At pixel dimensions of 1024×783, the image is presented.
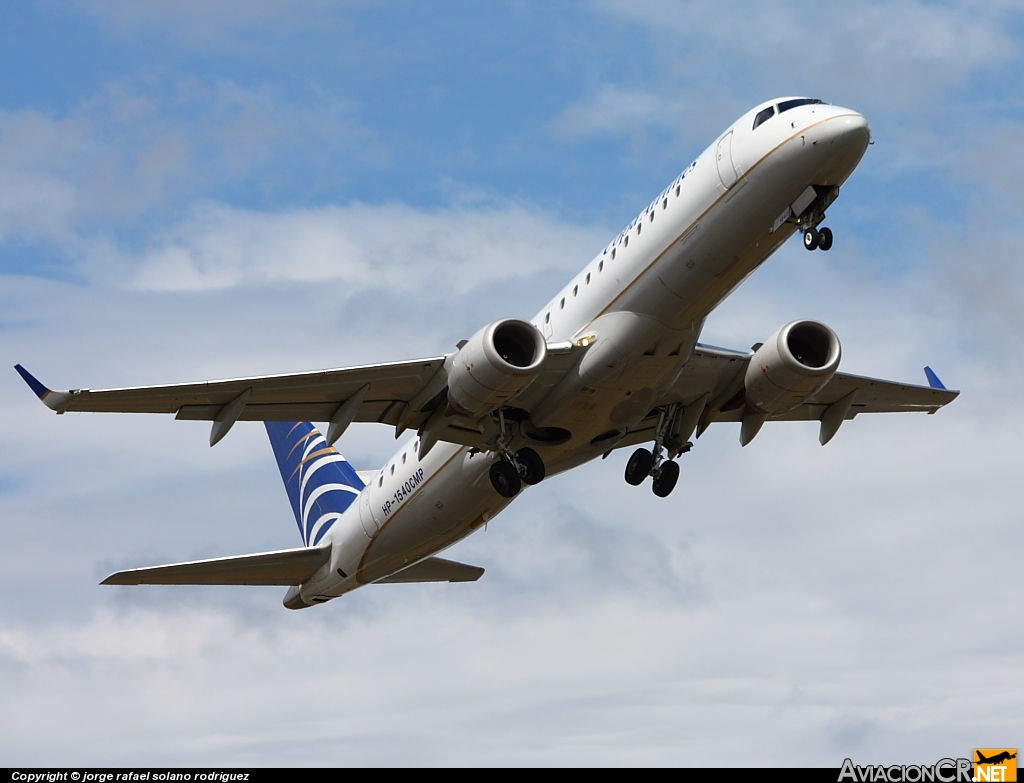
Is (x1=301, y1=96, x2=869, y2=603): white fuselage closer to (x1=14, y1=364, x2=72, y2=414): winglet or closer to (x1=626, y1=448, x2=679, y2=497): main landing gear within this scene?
(x1=626, y1=448, x2=679, y2=497): main landing gear

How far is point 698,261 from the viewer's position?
2631 cm

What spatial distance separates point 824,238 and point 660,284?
122 inches

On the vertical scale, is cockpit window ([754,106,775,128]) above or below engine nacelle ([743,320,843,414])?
above

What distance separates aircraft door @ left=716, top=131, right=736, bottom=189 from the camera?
84.9 feet

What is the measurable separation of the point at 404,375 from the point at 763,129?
856cm

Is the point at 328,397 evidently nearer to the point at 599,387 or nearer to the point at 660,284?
the point at 599,387

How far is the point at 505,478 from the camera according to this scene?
Answer: 29.8 m

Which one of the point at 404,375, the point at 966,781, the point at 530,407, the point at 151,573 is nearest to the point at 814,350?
the point at 530,407

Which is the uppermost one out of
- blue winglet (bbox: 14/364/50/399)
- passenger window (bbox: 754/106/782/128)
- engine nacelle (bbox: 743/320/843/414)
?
passenger window (bbox: 754/106/782/128)

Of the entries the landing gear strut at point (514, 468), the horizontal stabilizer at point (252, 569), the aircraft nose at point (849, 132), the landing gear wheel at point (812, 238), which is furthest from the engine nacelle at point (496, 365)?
the horizontal stabilizer at point (252, 569)

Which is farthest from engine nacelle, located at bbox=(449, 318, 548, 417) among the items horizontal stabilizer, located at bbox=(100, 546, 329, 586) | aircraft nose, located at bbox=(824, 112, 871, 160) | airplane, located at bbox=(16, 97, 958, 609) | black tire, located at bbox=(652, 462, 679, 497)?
horizontal stabilizer, located at bbox=(100, 546, 329, 586)

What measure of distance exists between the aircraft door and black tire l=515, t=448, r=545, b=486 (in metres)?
7.27

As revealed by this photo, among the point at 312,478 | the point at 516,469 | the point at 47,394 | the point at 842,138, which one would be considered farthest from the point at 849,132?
the point at 312,478

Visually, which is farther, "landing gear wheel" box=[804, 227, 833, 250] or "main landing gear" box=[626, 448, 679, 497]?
"main landing gear" box=[626, 448, 679, 497]
